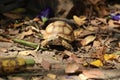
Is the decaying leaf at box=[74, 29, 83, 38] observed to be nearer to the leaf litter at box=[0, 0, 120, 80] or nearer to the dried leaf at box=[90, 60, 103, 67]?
the leaf litter at box=[0, 0, 120, 80]

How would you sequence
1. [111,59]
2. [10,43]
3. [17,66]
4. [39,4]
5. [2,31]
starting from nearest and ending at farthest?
[17,66]
[111,59]
[10,43]
[2,31]
[39,4]

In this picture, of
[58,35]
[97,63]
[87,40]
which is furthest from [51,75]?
[87,40]

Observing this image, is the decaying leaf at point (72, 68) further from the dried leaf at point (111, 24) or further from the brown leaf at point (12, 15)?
the brown leaf at point (12, 15)

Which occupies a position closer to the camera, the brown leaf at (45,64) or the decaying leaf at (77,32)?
the brown leaf at (45,64)

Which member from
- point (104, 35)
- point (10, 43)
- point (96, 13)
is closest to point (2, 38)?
point (10, 43)

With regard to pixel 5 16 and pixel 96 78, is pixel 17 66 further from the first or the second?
pixel 5 16

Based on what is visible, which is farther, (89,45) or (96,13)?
(96,13)

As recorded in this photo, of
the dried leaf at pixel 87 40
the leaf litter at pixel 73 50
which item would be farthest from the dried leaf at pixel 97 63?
the dried leaf at pixel 87 40

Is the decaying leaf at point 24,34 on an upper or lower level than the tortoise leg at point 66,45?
upper

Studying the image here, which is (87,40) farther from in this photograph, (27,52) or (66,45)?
(27,52)
